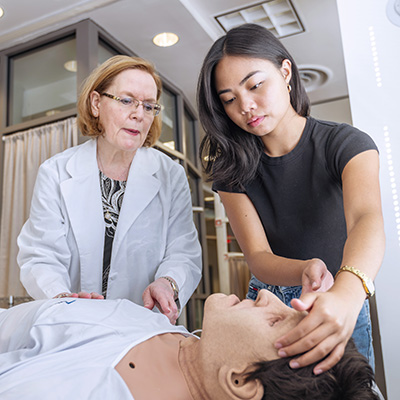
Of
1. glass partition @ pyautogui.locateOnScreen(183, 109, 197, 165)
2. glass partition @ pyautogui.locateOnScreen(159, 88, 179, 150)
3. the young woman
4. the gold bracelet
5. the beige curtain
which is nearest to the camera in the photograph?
the gold bracelet

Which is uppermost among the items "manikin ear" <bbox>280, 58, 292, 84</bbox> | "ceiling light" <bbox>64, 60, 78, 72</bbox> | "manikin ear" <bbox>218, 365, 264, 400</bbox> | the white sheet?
"ceiling light" <bbox>64, 60, 78, 72</bbox>

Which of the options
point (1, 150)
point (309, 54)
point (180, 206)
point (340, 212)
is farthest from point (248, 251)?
point (309, 54)

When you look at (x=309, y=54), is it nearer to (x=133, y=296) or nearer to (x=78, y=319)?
(x=133, y=296)

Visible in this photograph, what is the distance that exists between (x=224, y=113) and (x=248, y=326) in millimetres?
739

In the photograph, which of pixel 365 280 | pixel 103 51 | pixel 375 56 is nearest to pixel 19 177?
pixel 103 51

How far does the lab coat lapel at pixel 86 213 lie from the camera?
1.73m

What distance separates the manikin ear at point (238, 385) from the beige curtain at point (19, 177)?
2.37m

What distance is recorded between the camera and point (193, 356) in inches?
39.9

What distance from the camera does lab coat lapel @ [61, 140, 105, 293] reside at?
1729 mm

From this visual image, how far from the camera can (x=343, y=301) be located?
31.2 inches

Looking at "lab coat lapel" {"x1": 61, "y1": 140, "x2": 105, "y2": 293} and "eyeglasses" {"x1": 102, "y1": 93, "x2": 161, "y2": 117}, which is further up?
"eyeglasses" {"x1": 102, "y1": 93, "x2": 161, "y2": 117}

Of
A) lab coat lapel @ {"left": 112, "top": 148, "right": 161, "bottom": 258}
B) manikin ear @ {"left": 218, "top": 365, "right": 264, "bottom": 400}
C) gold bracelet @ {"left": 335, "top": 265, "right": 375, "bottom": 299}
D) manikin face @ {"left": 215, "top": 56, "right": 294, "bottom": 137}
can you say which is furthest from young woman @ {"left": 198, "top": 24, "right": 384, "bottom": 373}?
lab coat lapel @ {"left": 112, "top": 148, "right": 161, "bottom": 258}

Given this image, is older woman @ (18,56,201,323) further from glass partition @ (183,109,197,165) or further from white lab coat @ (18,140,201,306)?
glass partition @ (183,109,197,165)

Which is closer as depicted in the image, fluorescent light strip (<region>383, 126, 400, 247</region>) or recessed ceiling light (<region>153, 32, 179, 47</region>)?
fluorescent light strip (<region>383, 126, 400, 247</region>)
